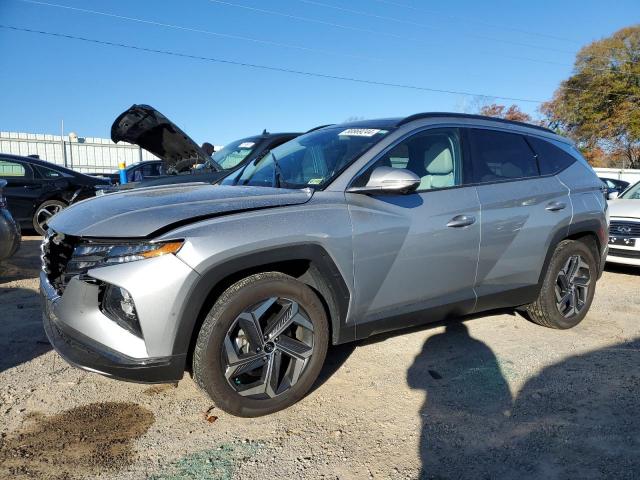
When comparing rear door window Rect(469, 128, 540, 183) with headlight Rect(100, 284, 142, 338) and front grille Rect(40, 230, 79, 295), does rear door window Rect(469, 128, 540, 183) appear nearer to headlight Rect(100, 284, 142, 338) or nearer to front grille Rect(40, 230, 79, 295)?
headlight Rect(100, 284, 142, 338)

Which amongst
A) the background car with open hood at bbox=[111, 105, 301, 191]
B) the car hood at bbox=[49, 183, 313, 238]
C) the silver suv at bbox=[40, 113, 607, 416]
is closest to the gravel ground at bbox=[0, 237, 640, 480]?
the silver suv at bbox=[40, 113, 607, 416]

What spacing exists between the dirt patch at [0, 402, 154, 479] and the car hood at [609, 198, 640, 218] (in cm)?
692

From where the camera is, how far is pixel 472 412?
9.57 feet

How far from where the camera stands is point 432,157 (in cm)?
362

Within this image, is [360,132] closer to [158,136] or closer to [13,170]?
[158,136]

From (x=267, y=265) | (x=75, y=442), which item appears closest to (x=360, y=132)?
(x=267, y=265)

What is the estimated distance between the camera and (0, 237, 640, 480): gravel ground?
94.6 inches

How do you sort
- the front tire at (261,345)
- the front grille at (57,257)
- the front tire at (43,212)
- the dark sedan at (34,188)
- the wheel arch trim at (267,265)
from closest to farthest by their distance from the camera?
1. the wheel arch trim at (267,265)
2. the front tire at (261,345)
3. the front grille at (57,257)
4. the dark sedan at (34,188)
5. the front tire at (43,212)

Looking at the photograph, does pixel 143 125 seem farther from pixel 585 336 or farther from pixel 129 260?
pixel 585 336

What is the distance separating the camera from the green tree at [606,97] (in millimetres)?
32062

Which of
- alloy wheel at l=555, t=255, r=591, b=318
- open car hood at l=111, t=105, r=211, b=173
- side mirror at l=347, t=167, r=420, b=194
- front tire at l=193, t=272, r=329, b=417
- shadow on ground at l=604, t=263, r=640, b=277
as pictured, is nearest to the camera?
front tire at l=193, t=272, r=329, b=417

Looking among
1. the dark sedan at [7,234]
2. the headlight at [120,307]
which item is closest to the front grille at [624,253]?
the headlight at [120,307]

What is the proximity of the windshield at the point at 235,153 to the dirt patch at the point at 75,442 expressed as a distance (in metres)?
4.78

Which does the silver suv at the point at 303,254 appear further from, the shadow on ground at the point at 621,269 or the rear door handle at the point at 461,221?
the shadow on ground at the point at 621,269
